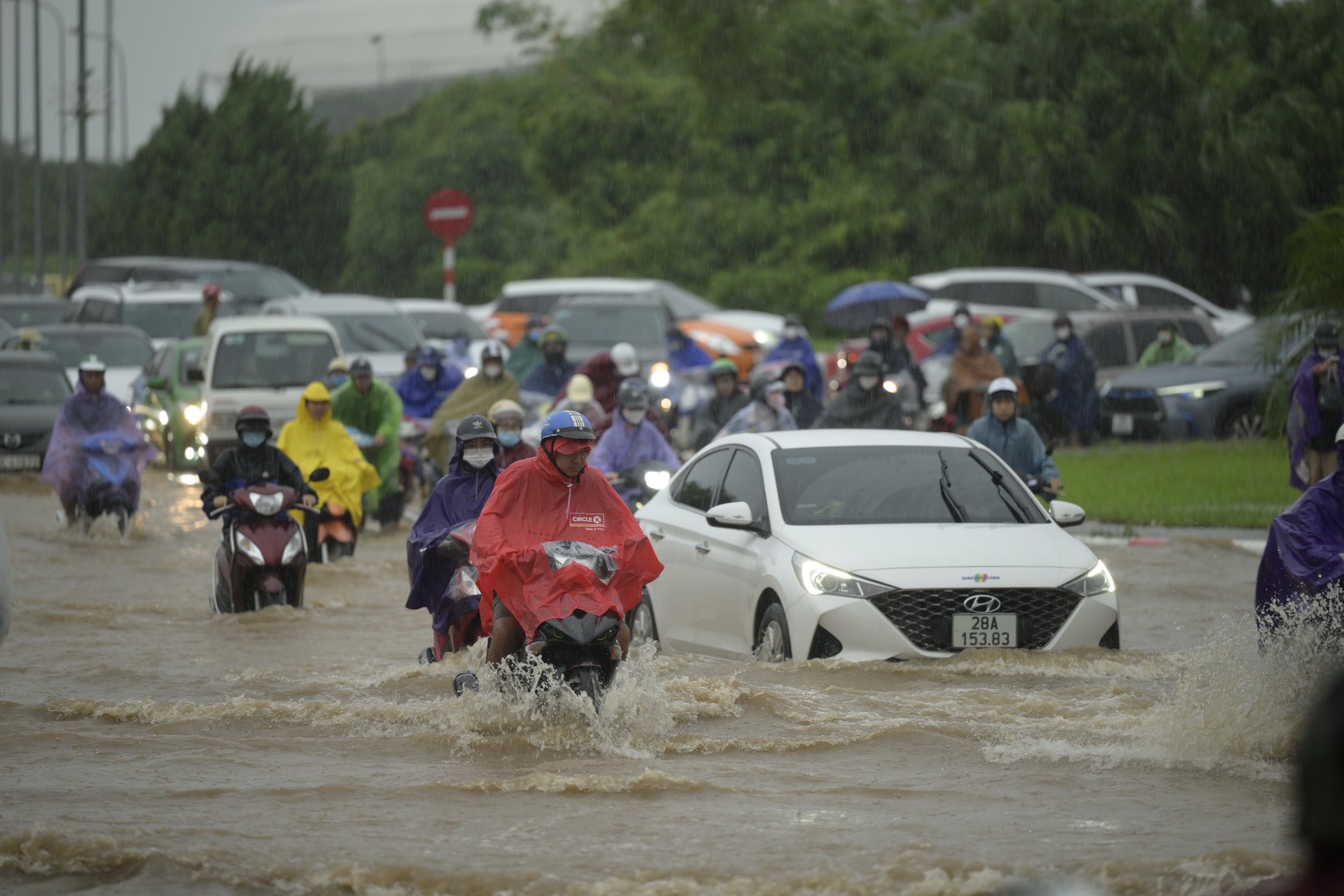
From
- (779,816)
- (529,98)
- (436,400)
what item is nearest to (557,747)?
(779,816)

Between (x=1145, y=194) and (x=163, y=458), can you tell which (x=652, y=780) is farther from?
(x=1145, y=194)

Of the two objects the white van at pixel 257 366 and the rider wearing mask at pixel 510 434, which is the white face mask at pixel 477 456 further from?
the white van at pixel 257 366

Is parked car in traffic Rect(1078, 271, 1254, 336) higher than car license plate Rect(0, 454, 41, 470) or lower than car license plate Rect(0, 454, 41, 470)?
higher

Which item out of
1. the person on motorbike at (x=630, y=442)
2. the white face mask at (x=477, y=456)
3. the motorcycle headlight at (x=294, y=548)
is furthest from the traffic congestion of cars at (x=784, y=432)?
the motorcycle headlight at (x=294, y=548)

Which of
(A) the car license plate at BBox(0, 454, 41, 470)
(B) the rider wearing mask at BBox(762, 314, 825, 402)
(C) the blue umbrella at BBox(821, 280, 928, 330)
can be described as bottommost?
(A) the car license plate at BBox(0, 454, 41, 470)

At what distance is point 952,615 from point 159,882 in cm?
467

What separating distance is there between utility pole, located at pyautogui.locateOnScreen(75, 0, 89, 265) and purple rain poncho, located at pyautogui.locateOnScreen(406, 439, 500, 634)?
42.2 m

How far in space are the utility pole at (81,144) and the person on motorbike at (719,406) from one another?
3576cm

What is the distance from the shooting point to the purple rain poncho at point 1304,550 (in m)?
8.62

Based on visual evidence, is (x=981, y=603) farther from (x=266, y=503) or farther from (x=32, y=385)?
A: (x=32, y=385)

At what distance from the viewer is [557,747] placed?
8883 mm

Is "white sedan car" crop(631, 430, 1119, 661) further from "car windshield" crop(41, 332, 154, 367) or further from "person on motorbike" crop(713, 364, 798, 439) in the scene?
"car windshield" crop(41, 332, 154, 367)

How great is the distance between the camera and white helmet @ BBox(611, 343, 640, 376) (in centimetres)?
1864

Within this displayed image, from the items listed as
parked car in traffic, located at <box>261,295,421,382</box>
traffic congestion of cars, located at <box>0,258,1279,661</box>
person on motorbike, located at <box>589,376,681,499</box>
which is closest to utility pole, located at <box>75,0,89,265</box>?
traffic congestion of cars, located at <box>0,258,1279,661</box>
